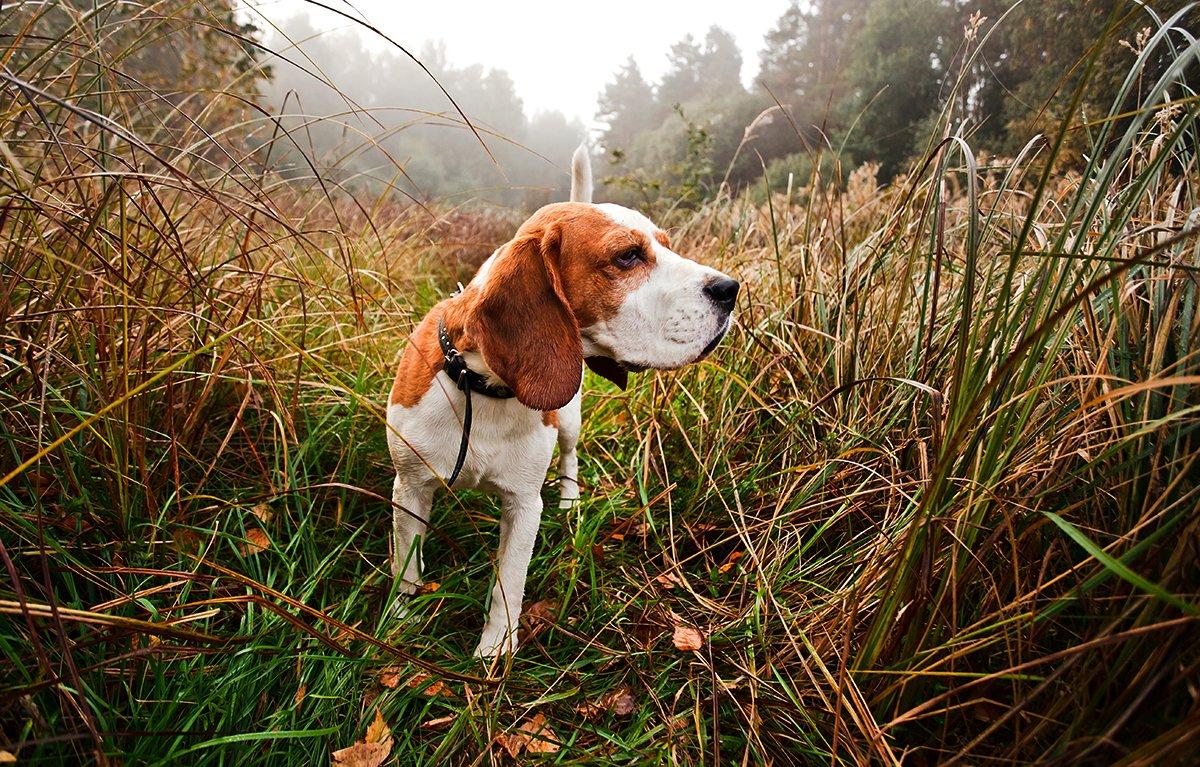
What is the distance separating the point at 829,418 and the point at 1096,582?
4.08 ft

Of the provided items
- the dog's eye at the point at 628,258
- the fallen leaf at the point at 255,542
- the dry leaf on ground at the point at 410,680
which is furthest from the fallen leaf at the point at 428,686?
the dog's eye at the point at 628,258

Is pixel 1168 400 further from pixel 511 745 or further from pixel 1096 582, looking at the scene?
pixel 511 745

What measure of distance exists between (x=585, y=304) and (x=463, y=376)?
0.44 m

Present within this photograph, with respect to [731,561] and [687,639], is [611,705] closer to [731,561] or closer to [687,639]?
[687,639]

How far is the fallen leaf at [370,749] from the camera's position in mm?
1354

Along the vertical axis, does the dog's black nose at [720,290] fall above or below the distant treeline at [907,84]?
below

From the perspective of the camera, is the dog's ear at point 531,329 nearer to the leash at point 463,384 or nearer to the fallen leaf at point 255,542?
the leash at point 463,384

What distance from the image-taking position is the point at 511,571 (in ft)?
5.97

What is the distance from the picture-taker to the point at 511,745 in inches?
57.3

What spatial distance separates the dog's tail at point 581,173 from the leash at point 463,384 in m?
1.00

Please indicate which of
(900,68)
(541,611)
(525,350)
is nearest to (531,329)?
(525,350)

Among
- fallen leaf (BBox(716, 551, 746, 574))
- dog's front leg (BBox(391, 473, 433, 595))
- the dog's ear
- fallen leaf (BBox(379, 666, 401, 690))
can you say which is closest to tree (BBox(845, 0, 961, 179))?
fallen leaf (BBox(716, 551, 746, 574))

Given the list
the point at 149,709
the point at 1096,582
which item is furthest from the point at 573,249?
the point at 149,709

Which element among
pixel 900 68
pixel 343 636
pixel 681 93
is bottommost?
pixel 343 636
